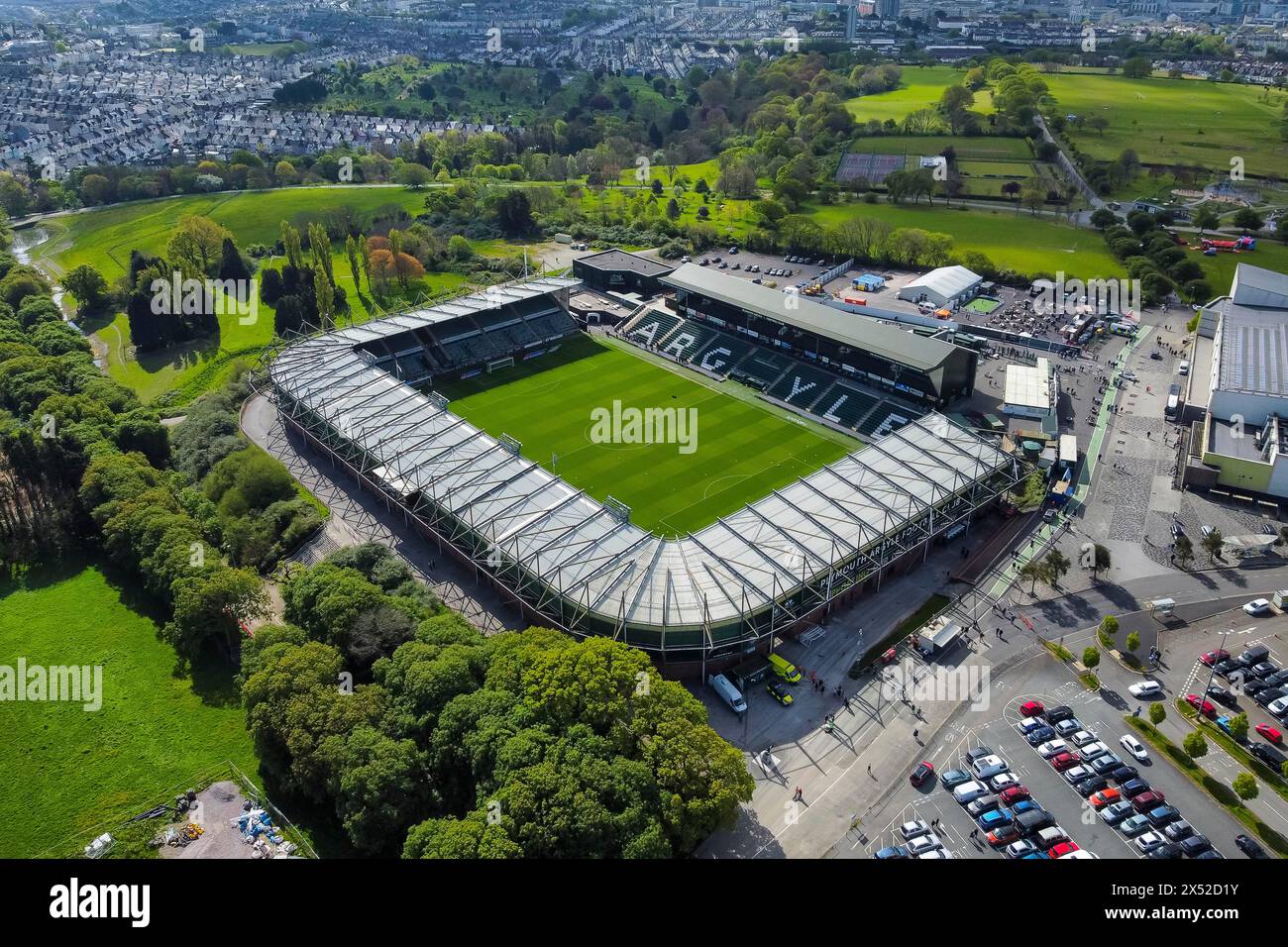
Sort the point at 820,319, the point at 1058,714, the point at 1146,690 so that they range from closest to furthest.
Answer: the point at 1058,714, the point at 1146,690, the point at 820,319

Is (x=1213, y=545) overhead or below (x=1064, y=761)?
overhead

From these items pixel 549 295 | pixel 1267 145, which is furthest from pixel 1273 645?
pixel 1267 145

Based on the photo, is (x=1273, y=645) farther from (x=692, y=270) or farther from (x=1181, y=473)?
(x=692, y=270)

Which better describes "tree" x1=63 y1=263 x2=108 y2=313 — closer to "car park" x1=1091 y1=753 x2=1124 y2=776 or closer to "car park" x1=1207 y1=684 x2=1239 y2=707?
"car park" x1=1091 y1=753 x2=1124 y2=776

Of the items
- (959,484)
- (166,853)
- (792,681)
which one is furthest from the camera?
(959,484)

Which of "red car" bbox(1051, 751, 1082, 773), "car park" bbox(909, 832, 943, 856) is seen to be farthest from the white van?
"red car" bbox(1051, 751, 1082, 773)

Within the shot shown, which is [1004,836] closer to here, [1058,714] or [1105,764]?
[1105,764]

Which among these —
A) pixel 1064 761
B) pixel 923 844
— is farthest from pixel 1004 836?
pixel 1064 761
